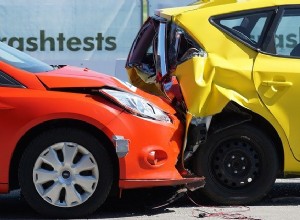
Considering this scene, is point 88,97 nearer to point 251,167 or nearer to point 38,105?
point 38,105

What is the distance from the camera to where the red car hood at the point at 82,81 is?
5.94 m

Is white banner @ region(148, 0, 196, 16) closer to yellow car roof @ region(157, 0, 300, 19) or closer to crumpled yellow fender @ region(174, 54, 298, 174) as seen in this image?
yellow car roof @ region(157, 0, 300, 19)

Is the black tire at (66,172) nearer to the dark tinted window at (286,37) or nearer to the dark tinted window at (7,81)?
the dark tinted window at (7,81)

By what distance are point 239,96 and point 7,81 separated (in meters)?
1.90

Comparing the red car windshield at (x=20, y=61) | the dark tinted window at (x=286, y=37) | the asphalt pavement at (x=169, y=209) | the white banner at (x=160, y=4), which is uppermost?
the dark tinted window at (x=286, y=37)

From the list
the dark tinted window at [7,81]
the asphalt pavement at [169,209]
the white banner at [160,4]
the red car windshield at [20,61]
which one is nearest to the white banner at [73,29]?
the white banner at [160,4]

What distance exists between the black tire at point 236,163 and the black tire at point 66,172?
3.26ft

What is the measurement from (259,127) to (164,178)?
1.04 metres

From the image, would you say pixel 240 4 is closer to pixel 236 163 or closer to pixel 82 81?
pixel 236 163

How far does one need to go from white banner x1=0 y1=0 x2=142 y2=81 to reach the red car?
6339 mm

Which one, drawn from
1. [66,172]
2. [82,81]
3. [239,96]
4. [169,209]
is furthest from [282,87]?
[66,172]

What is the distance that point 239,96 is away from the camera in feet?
20.8

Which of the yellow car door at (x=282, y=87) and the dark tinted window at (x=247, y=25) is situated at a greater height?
the dark tinted window at (x=247, y=25)

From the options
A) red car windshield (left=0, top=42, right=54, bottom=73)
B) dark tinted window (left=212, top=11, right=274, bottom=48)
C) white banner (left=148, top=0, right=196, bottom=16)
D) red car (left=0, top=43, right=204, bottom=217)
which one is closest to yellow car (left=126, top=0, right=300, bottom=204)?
dark tinted window (left=212, top=11, right=274, bottom=48)
